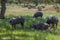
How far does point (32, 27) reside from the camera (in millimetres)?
18469

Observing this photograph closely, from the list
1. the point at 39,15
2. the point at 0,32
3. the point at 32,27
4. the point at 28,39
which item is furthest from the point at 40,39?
the point at 39,15

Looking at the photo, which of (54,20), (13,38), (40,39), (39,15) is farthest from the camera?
(39,15)

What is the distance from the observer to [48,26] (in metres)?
18.0

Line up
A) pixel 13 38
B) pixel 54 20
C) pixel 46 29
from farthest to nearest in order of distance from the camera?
pixel 54 20, pixel 46 29, pixel 13 38

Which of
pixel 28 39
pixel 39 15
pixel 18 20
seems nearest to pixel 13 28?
pixel 18 20

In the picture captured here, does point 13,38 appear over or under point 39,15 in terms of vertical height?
over

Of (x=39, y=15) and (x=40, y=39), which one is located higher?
(x=40, y=39)

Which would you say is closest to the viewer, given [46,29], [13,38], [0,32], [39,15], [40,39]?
[40,39]

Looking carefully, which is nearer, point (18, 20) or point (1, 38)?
point (1, 38)

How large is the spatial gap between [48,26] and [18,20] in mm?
2409

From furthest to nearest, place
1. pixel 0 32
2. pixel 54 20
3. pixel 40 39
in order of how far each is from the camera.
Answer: pixel 54 20 < pixel 0 32 < pixel 40 39

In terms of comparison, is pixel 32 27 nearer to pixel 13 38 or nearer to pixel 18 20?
pixel 18 20

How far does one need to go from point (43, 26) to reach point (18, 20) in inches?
82.8

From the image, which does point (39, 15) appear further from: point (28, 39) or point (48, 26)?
point (28, 39)
